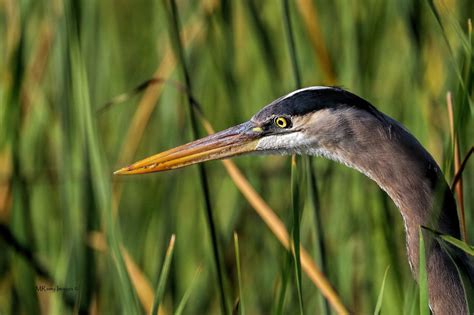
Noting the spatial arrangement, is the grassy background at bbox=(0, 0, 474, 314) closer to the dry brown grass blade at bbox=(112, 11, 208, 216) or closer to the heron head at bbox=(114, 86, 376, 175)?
the dry brown grass blade at bbox=(112, 11, 208, 216)

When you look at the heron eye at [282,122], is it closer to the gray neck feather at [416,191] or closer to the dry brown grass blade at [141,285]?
the gray neck feather at [416,191]

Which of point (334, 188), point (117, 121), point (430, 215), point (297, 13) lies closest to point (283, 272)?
point (430, 215)

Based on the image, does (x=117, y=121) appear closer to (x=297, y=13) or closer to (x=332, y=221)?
(x=297, y=13)

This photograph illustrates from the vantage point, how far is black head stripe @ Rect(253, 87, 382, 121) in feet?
6.93

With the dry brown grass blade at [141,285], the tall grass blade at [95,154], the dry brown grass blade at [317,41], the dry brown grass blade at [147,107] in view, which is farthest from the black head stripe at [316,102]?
the dry brown grass blade at [147,107]

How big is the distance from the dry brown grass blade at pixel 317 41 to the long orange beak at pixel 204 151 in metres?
0.84

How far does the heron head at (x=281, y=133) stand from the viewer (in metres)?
2.15

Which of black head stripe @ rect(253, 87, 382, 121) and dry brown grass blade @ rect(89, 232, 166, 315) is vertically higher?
black head stripe @ rect(253, 87, 382, 121)

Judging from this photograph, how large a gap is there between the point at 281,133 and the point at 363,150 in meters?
0.22

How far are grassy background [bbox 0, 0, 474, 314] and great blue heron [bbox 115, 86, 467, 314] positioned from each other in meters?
0.08

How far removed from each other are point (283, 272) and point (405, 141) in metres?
0.42

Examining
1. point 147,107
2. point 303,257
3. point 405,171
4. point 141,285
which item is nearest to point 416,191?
point 405,171

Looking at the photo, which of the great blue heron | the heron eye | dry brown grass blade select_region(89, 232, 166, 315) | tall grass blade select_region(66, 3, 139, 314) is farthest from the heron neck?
dry brown grass blade select_region(89, 232, 166, 315)

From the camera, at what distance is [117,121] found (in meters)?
3.96
